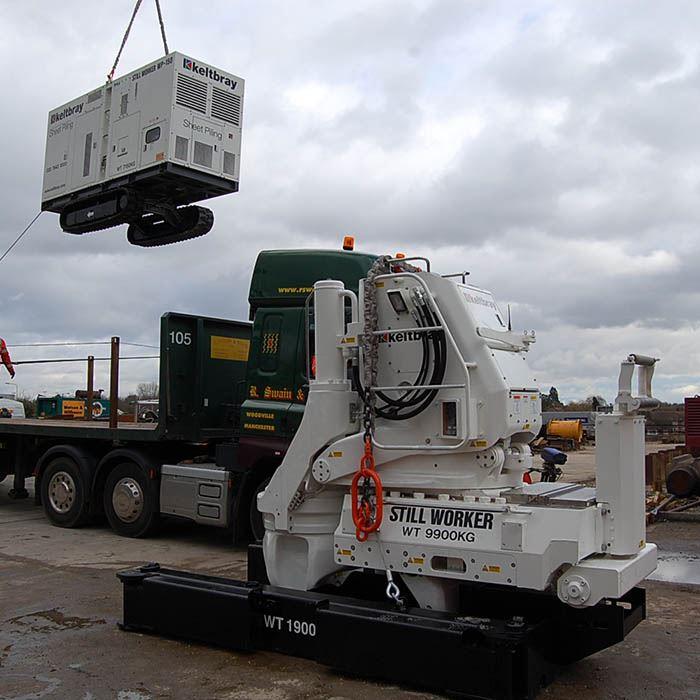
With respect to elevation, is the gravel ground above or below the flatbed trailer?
below

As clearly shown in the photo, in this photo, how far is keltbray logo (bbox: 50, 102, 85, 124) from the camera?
12188 millimetres

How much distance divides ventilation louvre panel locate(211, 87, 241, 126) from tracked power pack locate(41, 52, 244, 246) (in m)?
0.01

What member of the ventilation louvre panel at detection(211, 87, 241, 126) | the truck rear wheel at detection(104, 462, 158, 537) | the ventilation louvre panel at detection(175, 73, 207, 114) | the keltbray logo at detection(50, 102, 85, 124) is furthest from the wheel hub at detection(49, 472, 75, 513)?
the keltbray logo at detection(50, 102, 85, 124)

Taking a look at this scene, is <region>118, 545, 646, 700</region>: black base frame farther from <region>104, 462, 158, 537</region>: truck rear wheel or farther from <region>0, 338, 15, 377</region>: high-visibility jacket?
<region>0, 338, 15, 377</region>: high-visibility jacket

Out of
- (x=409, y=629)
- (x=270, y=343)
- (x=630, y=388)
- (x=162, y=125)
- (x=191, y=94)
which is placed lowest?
(x=409, y=629)

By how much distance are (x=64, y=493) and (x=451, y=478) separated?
293 inches

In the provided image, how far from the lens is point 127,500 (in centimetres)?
1004

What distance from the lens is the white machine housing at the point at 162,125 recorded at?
10.7 meters

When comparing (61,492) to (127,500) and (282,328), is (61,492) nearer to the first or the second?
(127,500)

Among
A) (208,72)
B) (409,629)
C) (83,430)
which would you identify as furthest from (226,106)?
(409,629)

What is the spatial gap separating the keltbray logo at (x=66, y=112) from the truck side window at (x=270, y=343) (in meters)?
6.12

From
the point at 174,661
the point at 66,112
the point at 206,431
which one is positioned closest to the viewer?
the point at 174,661

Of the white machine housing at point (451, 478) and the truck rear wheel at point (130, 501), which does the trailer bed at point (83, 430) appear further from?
the white machine housing at point (451, 478)

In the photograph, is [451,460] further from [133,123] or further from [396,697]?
[133,123]
